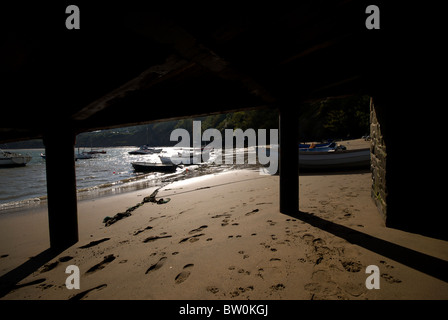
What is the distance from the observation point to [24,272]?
3.23 m

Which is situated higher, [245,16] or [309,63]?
[309,63]

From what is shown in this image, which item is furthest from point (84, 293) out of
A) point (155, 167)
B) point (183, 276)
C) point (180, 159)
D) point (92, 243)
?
point (180, 159)

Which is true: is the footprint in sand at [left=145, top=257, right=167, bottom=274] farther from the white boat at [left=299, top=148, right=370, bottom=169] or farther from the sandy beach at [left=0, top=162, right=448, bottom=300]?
the white boat at [left=299, top=148, right=370, bottom=169]

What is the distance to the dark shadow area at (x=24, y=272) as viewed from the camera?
9.32ft

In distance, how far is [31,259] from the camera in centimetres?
374

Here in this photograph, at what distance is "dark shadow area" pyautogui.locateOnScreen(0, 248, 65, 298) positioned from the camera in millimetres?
2842

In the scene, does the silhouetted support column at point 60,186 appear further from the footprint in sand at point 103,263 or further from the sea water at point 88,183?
the sea water at point 88,183

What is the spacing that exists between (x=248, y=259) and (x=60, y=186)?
400 centimetres

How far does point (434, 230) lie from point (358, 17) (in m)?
3.34

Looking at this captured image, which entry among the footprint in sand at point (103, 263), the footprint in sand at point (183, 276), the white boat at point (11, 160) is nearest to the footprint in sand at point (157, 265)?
the footprint in sand at point (183, 276)

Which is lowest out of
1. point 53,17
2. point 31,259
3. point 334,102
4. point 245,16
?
point 31,259

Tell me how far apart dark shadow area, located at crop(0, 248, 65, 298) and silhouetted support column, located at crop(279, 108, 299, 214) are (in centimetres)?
457
